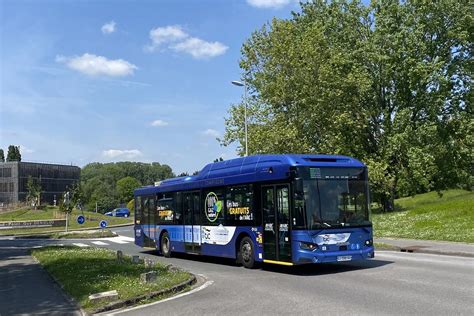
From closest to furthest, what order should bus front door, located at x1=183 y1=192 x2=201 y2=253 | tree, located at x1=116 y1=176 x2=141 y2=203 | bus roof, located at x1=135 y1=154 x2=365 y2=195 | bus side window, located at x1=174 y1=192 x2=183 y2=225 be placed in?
bus roof, located at x1=135 y1=154 x2=365 y2=195
bus front door, located at x1=183 y1=192 x2=201 y2=253
bus side window, located at x1=174 y1=192 x2=183 y2=225
tree, located at x1=116 y1=176 x2=141 y2=203

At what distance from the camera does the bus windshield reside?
13.0 meters

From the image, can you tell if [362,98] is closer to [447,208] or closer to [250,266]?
[447,208]

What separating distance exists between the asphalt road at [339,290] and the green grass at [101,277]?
88 centimetres

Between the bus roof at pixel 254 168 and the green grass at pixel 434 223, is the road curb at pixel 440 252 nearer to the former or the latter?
the green grass at pixel 434 223

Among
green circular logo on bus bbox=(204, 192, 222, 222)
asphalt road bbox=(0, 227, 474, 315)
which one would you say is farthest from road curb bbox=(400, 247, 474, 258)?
green circular logo on bus bbox=(204, 192, 222, 222)

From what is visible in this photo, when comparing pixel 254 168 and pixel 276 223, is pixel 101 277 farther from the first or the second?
pixel 254 168

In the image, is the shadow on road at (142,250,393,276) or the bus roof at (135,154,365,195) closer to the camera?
the bus roof at (135,154,365,195)

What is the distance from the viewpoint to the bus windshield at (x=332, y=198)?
1300 cm

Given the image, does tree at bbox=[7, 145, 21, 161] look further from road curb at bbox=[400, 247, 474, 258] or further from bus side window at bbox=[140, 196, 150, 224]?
road curb at bbox=[400, 247, 474, 258]

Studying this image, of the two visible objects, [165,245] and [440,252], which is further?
[165,245]

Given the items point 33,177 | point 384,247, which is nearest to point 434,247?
point 384,247

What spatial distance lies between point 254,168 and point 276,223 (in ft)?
6.18

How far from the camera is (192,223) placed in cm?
1839

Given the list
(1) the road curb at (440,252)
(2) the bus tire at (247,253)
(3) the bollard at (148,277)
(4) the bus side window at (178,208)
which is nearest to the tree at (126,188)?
(4) the bus side window at (178,208)
